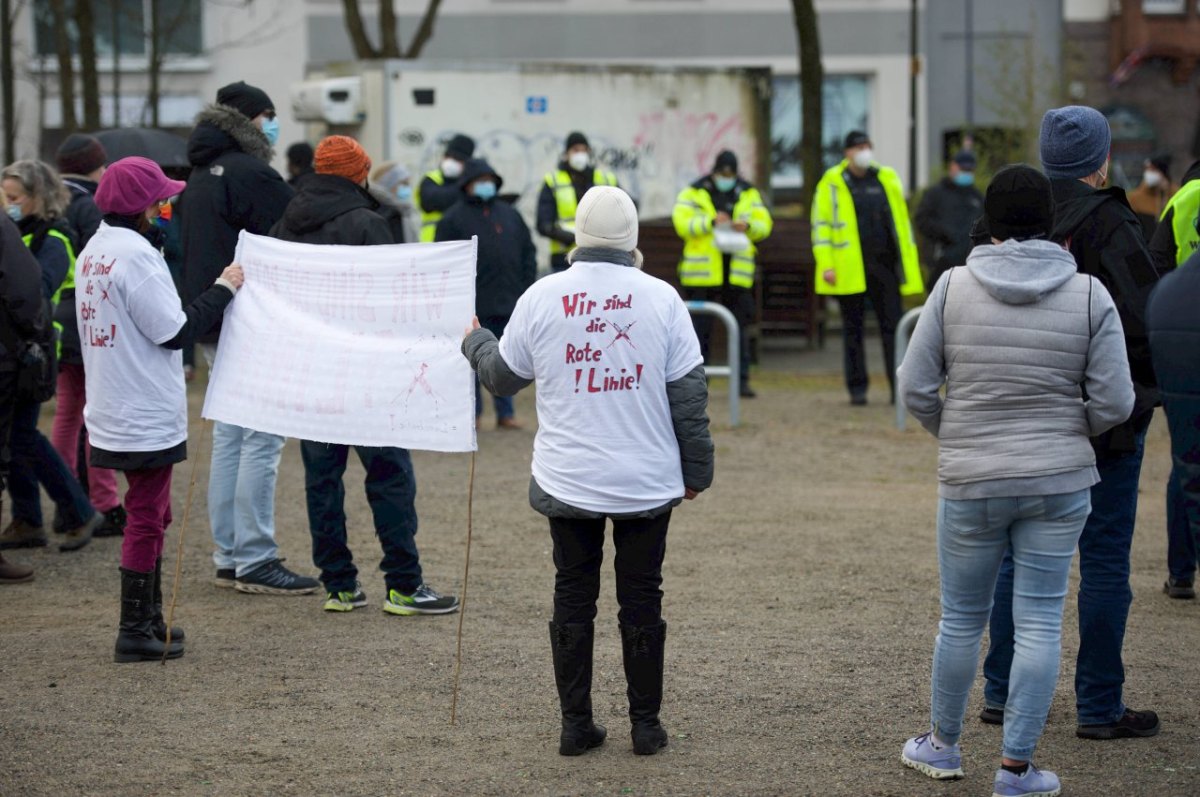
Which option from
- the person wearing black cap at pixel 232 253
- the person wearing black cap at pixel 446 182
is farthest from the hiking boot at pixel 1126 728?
the person wearing black cap at pixel 446 182

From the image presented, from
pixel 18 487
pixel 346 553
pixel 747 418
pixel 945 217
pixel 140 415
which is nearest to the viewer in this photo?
pixel 140 415

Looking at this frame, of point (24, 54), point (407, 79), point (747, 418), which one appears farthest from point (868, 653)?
point (24, 54)

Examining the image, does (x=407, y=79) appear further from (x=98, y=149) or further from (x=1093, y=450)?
(x=1093, y=450)

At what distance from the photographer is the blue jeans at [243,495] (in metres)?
7.54

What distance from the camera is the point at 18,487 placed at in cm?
862

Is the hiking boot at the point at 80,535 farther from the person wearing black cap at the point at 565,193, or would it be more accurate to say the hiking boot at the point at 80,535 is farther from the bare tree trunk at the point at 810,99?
the bare tree trunk at the point at 810,99

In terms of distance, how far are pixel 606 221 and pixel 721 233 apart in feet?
27.9

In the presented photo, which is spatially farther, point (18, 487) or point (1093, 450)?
point (18, 487)

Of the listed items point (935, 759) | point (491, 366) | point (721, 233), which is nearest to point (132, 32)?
point (721, 233)

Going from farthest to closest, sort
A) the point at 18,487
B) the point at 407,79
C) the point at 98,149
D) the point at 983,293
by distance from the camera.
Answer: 1. the point at 407,79
2. the point at 98,149
3. the point at 18,487
4. the point at 983,293

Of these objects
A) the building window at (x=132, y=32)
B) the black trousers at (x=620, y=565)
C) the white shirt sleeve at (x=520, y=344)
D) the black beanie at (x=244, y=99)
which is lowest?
the black trousers at (x=620, y=565)

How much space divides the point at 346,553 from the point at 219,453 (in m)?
0.88

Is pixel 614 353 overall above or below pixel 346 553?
above

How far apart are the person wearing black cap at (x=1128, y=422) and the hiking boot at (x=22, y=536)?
514cm
